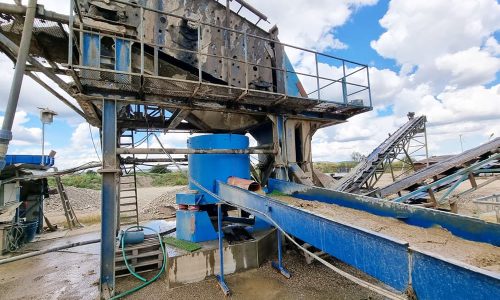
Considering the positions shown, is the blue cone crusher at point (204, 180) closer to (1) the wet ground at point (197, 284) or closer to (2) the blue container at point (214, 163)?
(2) the blue container at point (214, 163)

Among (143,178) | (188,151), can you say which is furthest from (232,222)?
(143,178)

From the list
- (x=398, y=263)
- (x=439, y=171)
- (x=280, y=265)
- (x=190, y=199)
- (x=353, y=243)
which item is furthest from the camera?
(x=439, y=171)

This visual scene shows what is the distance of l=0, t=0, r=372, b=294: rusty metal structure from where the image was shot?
16.7 feet

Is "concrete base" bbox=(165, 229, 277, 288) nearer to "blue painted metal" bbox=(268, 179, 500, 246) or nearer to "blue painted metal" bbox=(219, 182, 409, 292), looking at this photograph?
"blue painted metal" bbox=(268, 179, 500, 246)

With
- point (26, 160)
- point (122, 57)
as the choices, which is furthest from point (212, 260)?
point (26, 160)

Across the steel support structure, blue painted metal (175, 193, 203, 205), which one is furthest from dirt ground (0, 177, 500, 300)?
the steel support structure

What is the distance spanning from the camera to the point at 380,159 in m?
11.1

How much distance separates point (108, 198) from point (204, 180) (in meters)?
2.10

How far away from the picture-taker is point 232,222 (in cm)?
823

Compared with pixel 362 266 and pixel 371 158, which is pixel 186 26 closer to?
pixel 362 266

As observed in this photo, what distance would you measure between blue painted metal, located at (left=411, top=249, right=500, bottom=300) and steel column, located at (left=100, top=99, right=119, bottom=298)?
5.39m

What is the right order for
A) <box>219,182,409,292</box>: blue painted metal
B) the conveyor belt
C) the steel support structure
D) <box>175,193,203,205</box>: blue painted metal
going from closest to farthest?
<box>219,182,409,292</box>: blue painted metal → <box>175,193,203,205</box>: blue painted metal → the steel support structure → the conveyor belt

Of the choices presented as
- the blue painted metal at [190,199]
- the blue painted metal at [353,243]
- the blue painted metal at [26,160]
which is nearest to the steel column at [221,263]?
the blue painted metal at [190,199]

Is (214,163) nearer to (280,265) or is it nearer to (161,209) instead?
(280,265)
